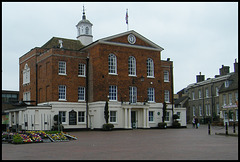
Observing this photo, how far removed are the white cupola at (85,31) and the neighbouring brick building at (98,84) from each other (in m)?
4.94

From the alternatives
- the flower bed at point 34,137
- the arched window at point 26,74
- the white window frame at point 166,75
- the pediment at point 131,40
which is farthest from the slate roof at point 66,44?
the flower bed at point 34,137

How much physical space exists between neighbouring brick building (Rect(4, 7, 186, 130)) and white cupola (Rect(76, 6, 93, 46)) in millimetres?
4944

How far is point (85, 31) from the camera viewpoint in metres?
48.7

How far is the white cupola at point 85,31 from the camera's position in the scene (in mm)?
48312

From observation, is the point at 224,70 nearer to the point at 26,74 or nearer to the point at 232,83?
the point at 232,83

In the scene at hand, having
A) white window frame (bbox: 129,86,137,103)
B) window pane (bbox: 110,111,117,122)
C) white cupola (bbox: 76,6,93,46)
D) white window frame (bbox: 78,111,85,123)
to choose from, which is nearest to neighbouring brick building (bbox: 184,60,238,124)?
white window frame (bbox: 129,86,137,103)

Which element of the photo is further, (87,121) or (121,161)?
(87,121)

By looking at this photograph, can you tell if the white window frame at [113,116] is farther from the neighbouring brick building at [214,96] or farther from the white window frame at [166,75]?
the neighbouring brick building at [214,96]

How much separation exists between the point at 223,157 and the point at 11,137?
1351cm

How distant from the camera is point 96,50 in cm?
3966

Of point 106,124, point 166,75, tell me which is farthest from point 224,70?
point 106,124

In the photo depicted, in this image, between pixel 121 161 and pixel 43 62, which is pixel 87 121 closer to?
pixel 43 62

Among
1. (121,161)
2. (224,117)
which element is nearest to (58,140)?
(121,161)

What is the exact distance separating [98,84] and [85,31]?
489 inches
